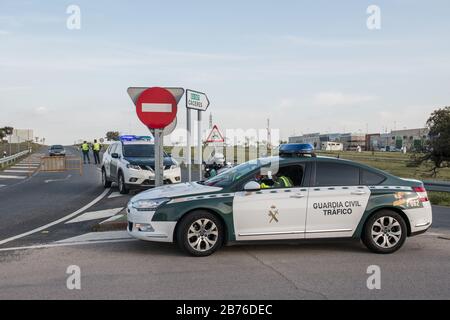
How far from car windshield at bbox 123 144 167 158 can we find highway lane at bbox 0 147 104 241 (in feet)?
5.50

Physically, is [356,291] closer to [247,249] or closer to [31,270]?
[247,249]

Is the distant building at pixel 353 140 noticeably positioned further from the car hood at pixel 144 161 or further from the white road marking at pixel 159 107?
the white road marking at pixel 159 107

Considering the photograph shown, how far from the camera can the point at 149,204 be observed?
23.0ft

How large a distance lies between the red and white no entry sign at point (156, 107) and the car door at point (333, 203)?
290 centimetres

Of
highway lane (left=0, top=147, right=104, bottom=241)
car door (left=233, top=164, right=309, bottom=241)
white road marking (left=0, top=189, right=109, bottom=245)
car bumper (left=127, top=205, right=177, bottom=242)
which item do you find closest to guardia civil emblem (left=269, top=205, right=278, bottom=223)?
car door (left=233, top=164, right=309, bottom=241)

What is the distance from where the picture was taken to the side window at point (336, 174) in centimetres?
734

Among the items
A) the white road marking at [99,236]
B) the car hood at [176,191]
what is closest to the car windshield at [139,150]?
the white road marking at [99,236]

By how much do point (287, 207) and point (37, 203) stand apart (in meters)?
8.83

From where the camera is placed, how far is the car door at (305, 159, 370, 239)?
712cm

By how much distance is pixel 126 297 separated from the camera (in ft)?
16.7

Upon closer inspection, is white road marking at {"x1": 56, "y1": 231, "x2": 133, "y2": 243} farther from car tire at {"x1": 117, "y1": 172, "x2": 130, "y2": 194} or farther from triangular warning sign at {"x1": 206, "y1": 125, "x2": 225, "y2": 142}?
triangular warning sign at {"x1": 206, "y1": 125, "x2": 225, "y2": 142}

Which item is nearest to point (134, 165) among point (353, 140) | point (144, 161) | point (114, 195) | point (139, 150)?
point (144, 161)
